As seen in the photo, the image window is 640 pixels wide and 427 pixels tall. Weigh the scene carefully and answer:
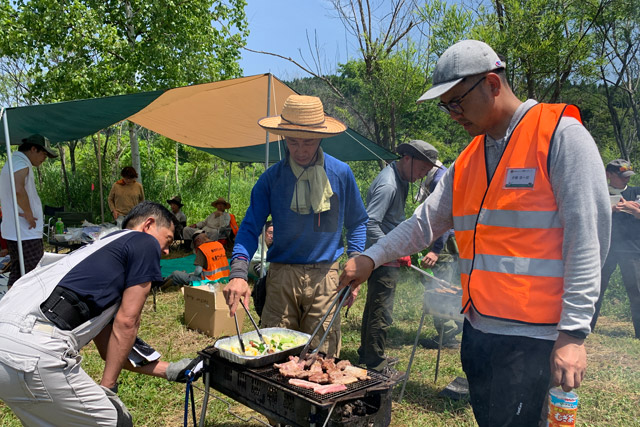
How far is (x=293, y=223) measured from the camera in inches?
114

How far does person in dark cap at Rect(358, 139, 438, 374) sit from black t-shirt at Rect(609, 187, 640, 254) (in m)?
2.97

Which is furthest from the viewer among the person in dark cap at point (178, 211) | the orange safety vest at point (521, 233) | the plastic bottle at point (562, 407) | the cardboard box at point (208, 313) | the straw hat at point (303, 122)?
the person in dark cap at point (178, 211)

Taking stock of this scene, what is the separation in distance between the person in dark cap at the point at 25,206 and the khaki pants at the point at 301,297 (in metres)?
3.71

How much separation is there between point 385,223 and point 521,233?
2.72m

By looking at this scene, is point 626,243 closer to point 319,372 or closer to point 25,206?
point 319,372

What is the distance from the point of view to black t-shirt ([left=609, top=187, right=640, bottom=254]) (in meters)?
5.50

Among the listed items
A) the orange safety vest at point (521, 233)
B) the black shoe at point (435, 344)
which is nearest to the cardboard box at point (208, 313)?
the black shoe at point (435, 344)

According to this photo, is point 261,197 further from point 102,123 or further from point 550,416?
point 102,123

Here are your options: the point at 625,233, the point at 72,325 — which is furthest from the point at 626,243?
the point at 72,325

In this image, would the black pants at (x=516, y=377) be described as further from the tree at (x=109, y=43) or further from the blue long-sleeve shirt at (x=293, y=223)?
the tree at (x=109, y=43)

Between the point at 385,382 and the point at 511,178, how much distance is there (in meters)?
1.13

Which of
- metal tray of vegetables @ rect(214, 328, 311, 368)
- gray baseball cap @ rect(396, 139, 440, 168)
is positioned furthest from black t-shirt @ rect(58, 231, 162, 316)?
gray baseball cap @ rect(396, 139, 440, 168)

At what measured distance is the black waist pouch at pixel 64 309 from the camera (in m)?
2.25

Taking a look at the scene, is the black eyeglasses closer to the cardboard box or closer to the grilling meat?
the grilling meat
